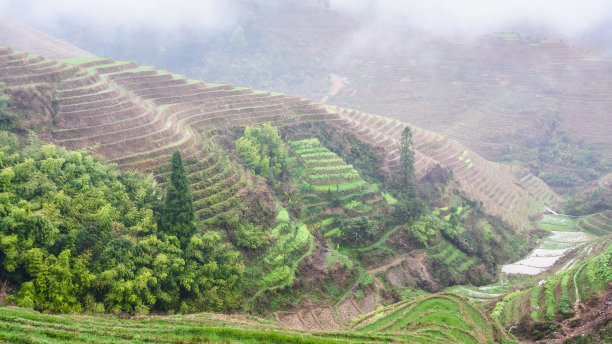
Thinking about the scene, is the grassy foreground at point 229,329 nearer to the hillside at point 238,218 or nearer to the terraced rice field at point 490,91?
the hillside at point 238,218

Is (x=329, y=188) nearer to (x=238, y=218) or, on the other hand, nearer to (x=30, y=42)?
(x=238, y=218)

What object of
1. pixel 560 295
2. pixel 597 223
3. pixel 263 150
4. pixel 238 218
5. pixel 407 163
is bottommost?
pixel 597 223

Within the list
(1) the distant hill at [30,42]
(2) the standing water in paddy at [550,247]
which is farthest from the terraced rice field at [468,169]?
(1) the distant hill at [30,42]

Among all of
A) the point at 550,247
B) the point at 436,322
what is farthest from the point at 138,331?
the point at 550,247

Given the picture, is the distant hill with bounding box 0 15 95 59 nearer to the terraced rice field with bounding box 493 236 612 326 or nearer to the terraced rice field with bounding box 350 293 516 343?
the terraced rice field with bounding box 350 293 516 343

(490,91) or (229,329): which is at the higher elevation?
(490,91)
